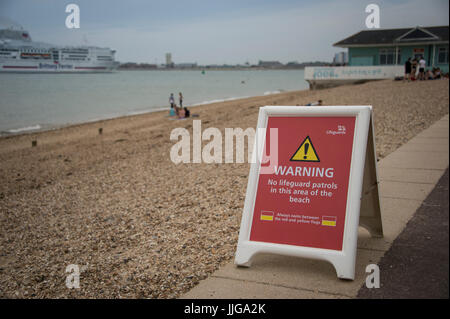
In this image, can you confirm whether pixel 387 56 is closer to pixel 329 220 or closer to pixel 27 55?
pixel 27 55

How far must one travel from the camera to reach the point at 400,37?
32.8 meters

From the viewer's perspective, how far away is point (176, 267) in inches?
149

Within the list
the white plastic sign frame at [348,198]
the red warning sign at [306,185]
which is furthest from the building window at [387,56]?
the red warning sign at [306,185]

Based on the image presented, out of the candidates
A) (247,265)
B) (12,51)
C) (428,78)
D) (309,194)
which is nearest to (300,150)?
(309,194)

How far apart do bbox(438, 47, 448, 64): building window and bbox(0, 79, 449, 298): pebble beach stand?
23990 mm

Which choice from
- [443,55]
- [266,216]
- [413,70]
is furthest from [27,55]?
[443,55]

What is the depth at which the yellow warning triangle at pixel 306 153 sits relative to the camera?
348cm

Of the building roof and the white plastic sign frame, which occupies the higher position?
the building roof

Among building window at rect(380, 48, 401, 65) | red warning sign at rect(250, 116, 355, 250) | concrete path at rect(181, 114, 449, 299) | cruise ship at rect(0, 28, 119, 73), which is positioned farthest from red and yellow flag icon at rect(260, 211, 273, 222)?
building window at rect(380, 48, 401, 65)

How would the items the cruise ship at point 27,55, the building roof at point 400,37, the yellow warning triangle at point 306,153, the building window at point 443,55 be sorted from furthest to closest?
the building window at point 443,55
the building roof at point 400,37
the cruise ship at point 27,55
the yellow warning triangle at point 306,153

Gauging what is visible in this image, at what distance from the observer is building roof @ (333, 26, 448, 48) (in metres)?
32.1

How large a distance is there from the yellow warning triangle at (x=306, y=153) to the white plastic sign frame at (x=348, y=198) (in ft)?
0.80

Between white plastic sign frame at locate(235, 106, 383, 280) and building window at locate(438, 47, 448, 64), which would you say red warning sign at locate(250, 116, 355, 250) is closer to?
white plastic sign frame at locate(235, 106, 383, 280)

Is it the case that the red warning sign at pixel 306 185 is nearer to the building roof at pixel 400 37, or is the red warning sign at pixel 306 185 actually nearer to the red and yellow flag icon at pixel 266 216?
the red and yellow flag icon at pixel 266 216
